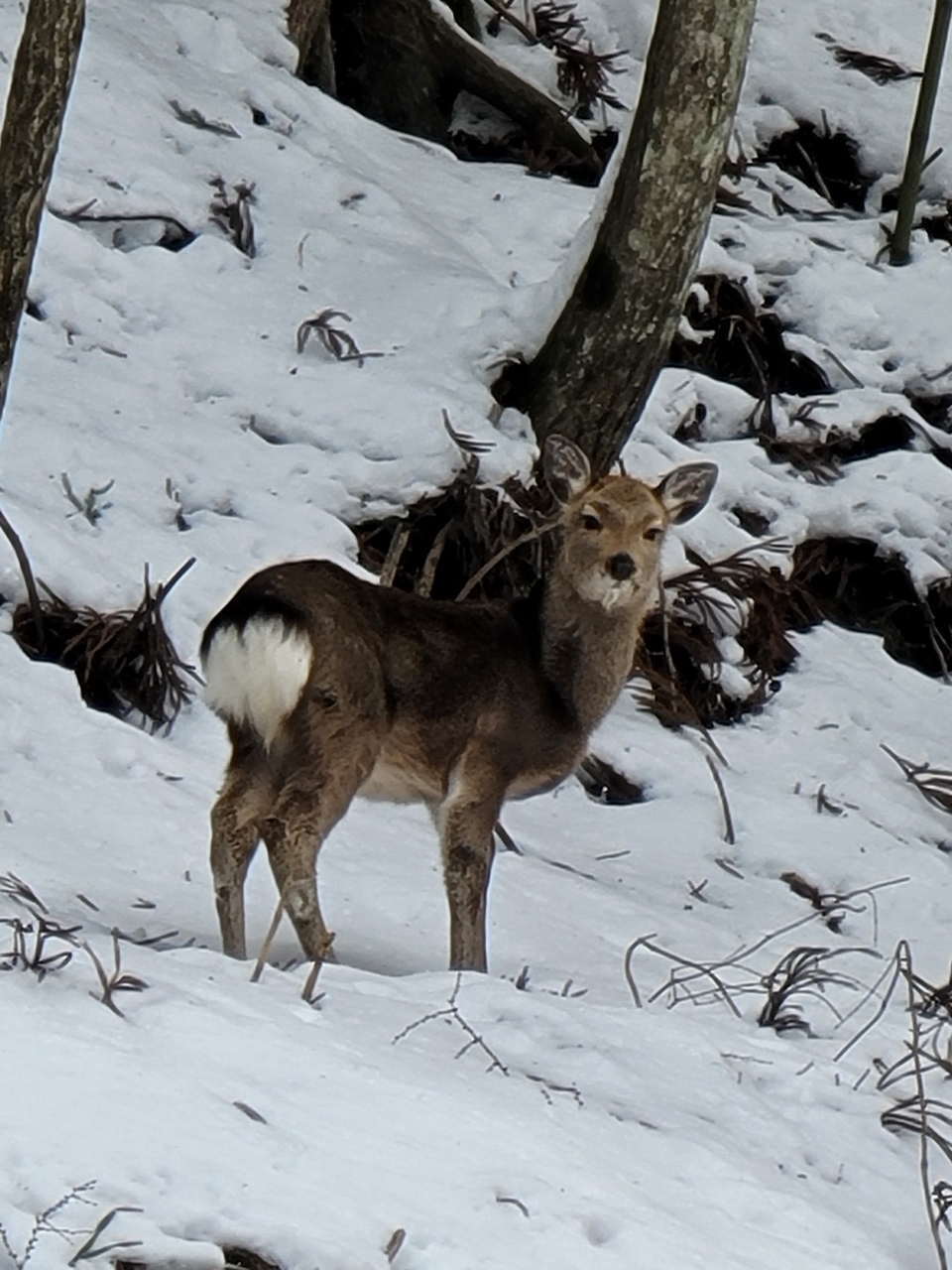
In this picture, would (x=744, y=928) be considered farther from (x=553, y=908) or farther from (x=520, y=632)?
(x=520, y=632)

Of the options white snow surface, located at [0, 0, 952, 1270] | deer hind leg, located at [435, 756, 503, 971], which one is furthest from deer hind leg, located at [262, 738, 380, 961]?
deer hind leg, located at [435, 756, 503, 971]

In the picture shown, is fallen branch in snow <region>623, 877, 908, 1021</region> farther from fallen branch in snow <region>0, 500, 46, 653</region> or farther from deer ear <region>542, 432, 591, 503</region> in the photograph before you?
fallen branch in snow <region>0, 500, 46, 653</region>

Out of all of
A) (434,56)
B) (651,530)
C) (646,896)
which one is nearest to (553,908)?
(646,896)

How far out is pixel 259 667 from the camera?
5629 mm

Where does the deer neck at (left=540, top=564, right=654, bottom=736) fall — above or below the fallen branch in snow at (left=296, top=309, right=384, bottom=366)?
above

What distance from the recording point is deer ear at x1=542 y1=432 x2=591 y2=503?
280 inches

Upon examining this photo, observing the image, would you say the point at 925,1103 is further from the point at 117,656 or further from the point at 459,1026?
the point at 117,656

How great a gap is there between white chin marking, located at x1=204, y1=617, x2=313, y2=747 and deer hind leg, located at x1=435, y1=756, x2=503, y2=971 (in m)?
0.72

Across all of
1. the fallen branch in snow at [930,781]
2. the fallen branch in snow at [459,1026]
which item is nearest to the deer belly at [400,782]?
the fallen branch in snow at [459,1026]

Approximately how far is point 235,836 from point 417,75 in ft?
24.5

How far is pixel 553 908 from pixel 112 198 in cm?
462

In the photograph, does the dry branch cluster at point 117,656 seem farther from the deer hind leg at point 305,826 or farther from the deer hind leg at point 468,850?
the deer hind leg at point 305,826

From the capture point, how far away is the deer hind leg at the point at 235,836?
19.1 ft

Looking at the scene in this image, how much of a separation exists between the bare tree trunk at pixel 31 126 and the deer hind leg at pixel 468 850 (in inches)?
70.9
